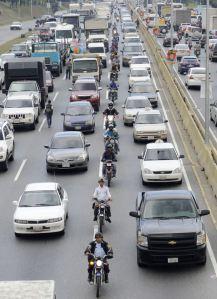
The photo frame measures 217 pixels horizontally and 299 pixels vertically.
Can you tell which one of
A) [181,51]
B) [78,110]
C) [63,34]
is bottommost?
[181,51]

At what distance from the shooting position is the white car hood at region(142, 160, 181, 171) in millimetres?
28844

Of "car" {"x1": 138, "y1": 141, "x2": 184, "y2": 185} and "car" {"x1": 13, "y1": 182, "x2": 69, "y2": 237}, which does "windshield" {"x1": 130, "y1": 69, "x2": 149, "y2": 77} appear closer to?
"car" {"x1": 138, "y1": 141, "x2": 184, "y2": 185}

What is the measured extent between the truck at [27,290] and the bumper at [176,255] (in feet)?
20.3

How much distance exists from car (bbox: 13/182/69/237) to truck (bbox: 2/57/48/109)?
25003 mm

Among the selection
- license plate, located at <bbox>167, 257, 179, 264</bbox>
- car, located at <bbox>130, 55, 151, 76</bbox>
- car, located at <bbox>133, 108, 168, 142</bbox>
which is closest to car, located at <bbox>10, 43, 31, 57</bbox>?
car, located at <bbox>130, 55, 151, 76</bbox>

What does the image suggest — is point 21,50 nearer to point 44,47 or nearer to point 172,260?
point 44,47

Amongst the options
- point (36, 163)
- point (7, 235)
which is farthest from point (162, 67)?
point (7, 235)

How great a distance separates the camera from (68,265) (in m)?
20.5

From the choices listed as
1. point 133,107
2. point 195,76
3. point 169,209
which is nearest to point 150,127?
point 133,107

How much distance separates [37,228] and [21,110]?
1994cm

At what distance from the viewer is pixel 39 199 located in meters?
23.5

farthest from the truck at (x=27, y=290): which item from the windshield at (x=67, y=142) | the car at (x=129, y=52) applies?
the car at (x=129, y=52)

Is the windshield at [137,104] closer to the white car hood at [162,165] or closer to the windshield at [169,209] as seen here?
the white car hood at [162,165]

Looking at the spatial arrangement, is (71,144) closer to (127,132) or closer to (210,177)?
(210,177)
